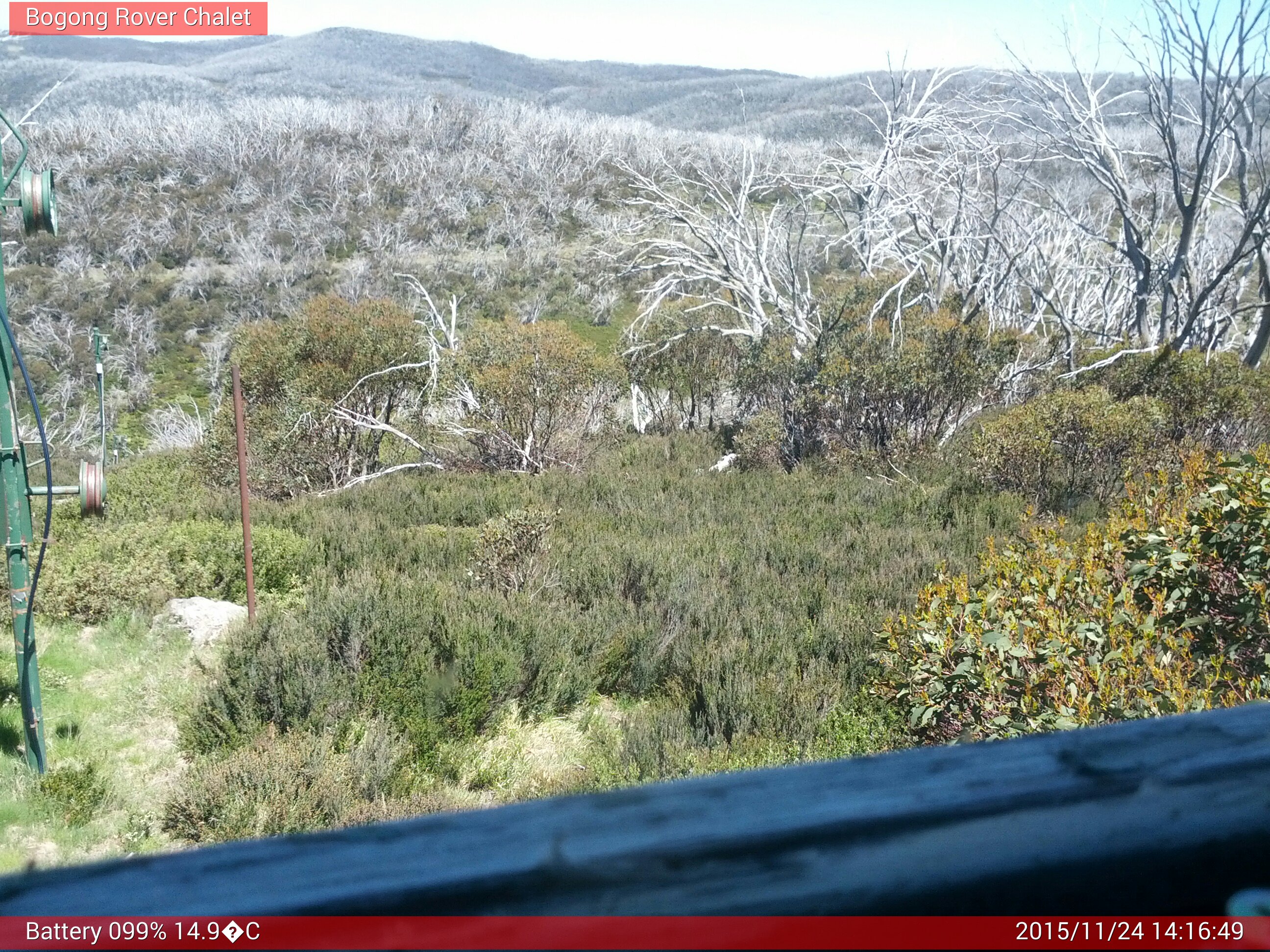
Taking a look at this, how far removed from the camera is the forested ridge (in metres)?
4.16

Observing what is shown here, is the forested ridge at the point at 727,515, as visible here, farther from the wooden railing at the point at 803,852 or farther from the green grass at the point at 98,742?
the wooden railing at the point at 803,852

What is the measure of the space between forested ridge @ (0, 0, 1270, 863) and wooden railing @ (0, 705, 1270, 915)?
9.90 ft

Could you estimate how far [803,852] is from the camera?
2.00 feet

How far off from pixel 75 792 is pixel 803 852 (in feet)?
16.1

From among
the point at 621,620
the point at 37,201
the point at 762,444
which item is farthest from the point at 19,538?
the point at 762,444

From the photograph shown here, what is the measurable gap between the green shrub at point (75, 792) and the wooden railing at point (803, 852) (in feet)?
14.9

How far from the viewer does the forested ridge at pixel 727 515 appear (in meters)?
4.16

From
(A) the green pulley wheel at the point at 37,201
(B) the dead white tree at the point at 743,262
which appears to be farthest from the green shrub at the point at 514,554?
(B) the dead white tree at the point at 743,262

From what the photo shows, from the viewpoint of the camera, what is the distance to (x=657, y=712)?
532 cm

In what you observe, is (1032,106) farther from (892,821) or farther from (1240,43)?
(892,821)

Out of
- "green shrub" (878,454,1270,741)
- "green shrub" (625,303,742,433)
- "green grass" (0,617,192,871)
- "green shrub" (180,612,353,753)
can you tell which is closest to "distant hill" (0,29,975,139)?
"green shrub" (625,303,742,433)

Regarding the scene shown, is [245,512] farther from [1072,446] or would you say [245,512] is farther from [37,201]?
[1072,446]

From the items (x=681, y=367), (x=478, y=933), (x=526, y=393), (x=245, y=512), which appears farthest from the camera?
(x=681, y=367)

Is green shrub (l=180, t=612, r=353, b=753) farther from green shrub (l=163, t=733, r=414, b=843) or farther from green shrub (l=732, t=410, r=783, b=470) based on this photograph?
green shrub (l=732, t=410, r=783, b=470)
